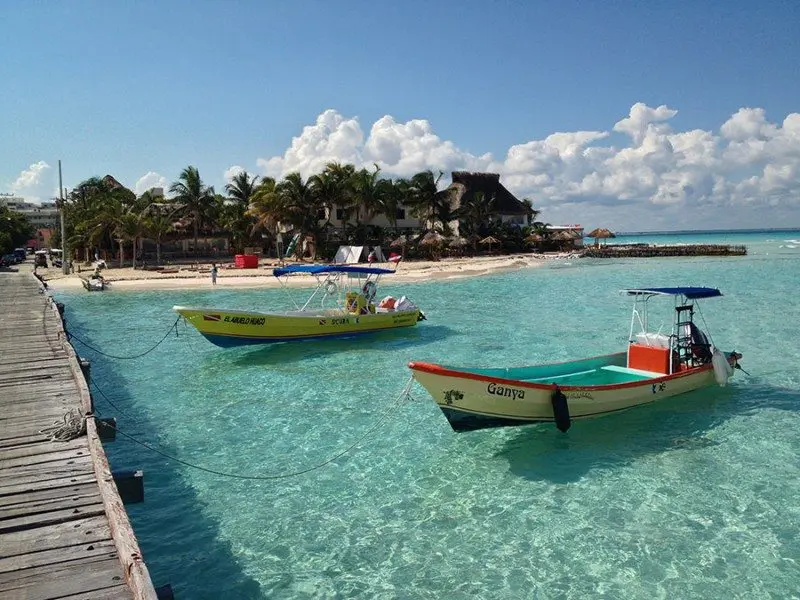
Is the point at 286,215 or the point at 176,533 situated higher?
the point at 286,215

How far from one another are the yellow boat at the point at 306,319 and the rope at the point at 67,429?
29.3 feet

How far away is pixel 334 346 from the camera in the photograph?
63.2ft

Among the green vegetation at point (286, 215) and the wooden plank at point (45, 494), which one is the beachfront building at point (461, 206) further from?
the wooden plank at point (45, 494)

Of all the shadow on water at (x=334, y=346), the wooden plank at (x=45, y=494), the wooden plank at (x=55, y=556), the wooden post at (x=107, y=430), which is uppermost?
the wooden plank at (x=45, y=494)

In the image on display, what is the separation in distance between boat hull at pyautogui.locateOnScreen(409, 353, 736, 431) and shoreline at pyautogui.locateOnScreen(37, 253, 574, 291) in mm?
22968

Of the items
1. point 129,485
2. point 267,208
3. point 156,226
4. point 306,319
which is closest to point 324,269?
point 306,319

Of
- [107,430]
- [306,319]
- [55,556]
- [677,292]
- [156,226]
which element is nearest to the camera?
[55,556]

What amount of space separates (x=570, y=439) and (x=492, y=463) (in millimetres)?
1720

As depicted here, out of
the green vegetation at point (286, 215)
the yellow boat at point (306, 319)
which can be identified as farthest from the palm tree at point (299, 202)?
the yellow boat at point (306, 319)

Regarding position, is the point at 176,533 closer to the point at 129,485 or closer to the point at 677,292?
the point at 129,485

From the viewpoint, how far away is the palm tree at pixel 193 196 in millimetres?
51250

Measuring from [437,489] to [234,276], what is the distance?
112 ft

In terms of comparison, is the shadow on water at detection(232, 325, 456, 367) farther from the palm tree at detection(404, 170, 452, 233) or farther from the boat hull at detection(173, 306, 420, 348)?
the palm tree at detection(404, 170, 452, 233)

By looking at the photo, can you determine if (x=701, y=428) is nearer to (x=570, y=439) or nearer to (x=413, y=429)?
(x=570, y=439)
